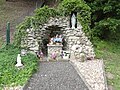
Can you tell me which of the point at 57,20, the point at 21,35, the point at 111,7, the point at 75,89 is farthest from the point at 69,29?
the point at 75,89

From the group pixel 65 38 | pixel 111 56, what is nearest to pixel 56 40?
pixel 65 38

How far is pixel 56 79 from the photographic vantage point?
9875 millimetres

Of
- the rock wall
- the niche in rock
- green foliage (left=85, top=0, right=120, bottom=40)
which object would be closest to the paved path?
the rock wall

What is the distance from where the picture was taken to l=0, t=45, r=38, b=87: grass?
9.47 meters

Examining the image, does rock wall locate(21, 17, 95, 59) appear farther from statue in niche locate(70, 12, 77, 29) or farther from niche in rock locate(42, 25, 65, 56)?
statue in niche locate(70, 12, 77, 29)

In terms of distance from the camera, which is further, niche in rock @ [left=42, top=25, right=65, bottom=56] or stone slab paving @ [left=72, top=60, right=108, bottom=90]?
niche in rock @ [left=42, top=25, right=65, bottom=56]

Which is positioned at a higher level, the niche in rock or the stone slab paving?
the niche in rock

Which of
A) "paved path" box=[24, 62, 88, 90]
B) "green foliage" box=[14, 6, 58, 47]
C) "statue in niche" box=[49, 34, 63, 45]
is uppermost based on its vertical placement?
"green foliage" box=[14, 6, 58, 47]

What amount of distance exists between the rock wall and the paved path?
136 cm

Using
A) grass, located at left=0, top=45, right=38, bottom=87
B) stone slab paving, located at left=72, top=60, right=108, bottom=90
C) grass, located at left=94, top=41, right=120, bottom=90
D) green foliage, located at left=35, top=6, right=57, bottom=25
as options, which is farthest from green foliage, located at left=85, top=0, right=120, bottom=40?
grass, located at left=0, top=45, right=38, bottom=87

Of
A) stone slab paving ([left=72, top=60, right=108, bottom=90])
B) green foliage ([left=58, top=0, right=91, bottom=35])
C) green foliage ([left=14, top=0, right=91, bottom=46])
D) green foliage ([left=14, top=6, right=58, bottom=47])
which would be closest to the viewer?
stone slab paving ([left=72, top=60, right=108, bottom=90])

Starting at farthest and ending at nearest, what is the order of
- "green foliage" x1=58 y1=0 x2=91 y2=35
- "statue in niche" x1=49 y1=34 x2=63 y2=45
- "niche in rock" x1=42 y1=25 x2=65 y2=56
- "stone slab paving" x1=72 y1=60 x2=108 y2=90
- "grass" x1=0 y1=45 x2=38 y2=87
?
"niche in rock" x1=42 y1=25 x2=65 y2=56, "green foliage" x1=58 y1=0 x2=91 y2=35, "statue in niche" x1=49 y1=34 x2=63 y2=45, "stone slab paving" x1=72 y1=60 x2=108 y2=90, "grass" x1=0 y1=45 x2=38 y2=87

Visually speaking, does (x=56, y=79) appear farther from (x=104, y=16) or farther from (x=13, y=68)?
(x=104, y=16)

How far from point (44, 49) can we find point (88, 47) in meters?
1.70
